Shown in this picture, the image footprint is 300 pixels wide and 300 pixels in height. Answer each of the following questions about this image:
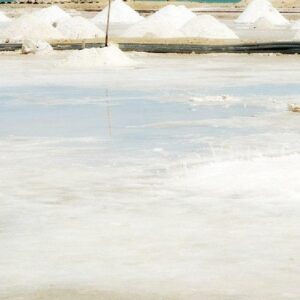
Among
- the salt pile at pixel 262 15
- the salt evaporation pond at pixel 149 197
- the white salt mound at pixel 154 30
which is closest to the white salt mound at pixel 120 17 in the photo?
the salt pile at pixel 262 15

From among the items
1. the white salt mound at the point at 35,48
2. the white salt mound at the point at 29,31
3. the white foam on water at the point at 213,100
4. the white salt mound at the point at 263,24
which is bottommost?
the white salt mound at the point at 263,24

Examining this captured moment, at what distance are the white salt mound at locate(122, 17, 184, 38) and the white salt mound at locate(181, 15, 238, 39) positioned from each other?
20.5 inches

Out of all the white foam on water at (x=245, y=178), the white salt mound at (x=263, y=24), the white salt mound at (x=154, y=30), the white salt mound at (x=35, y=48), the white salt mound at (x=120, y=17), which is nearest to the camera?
the white foam on water at (x=245, y=178)

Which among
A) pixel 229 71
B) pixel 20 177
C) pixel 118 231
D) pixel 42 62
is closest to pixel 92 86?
pixel 229 71

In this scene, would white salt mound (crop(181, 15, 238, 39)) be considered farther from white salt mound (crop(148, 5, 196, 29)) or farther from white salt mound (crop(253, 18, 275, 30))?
white salt mound (crop(253, 18, 275, 30))

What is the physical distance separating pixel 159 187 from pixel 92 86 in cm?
1314

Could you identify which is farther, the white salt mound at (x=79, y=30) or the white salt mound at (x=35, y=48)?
the white salt mound at (x=79, y=30)

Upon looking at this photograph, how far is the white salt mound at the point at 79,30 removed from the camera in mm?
47906

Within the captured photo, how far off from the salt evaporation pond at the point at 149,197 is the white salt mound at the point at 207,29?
84.8 ft

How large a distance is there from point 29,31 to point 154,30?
5708 mm

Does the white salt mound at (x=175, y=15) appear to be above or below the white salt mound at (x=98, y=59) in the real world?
below

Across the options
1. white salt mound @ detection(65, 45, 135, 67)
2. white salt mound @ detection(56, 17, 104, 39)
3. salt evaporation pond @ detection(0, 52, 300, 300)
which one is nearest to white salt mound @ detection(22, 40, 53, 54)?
white salt mound @ detection(65, 45, 135, 67)

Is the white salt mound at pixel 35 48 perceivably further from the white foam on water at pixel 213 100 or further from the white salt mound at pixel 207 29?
the white foam on water at pixel 213 100

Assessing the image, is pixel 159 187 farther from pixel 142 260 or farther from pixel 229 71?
pixel 229 71
